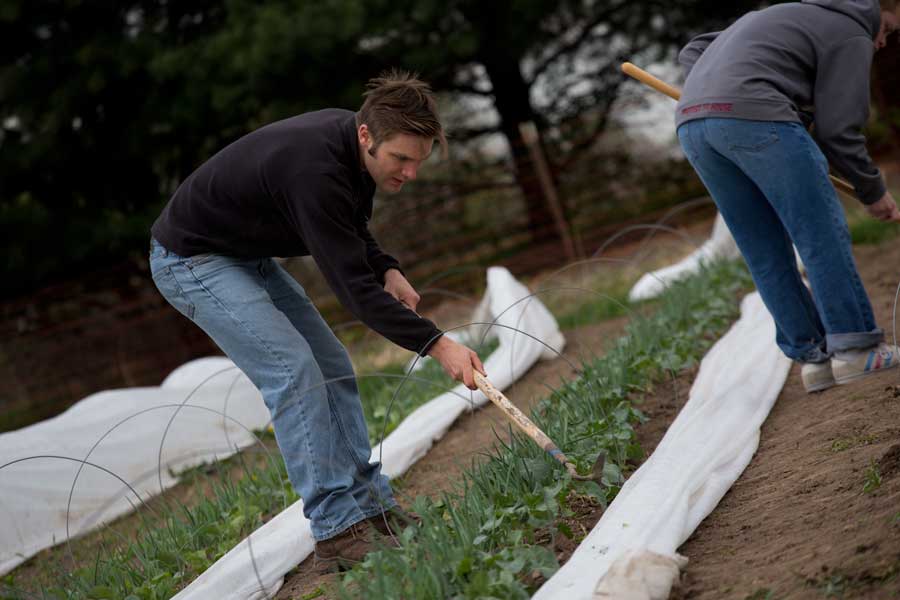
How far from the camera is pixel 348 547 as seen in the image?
2.40 meters

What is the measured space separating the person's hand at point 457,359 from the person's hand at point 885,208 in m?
1.38

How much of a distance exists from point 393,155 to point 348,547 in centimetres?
103

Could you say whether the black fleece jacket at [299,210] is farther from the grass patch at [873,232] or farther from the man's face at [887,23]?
the grass patch at [873,232]

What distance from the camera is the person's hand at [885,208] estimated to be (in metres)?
2.73

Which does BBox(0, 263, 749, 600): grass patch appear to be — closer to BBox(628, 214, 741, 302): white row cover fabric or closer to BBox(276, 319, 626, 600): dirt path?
BBox(276, 319, 626, 600): dirt path

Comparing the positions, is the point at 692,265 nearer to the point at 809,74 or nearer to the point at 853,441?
the point at 809,74


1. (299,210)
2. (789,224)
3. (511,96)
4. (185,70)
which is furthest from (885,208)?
(511,96)

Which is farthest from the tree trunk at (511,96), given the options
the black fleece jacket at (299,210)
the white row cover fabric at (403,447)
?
the black fleece jacket at (299,210)

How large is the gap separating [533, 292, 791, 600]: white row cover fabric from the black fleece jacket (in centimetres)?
64

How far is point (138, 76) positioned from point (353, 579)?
7.35 metres

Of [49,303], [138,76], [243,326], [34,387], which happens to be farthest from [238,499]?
[138,76]

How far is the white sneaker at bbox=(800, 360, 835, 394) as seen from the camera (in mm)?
2992

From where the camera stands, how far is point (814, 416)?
9.12ft

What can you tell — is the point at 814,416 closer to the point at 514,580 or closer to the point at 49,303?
the point at 514,580
